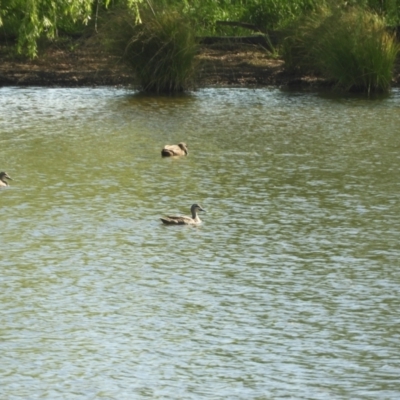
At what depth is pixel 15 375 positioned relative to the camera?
32.2 ft

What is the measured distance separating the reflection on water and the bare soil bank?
232 inches

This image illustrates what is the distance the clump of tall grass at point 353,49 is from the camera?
1070 inches

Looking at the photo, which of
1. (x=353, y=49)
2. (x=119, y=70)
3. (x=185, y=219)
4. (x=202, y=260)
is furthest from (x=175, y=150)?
(x=119, y=70)

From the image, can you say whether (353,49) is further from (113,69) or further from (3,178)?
(3,178)

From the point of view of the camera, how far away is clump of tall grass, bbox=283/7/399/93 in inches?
1070

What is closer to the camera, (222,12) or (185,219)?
(185,219)

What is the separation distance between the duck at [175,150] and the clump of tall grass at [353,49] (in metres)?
8.46

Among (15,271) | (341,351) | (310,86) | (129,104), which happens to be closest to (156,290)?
(15,271)

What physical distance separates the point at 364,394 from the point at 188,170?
32.5 feet

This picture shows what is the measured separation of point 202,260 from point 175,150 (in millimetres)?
6295

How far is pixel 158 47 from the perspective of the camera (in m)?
27.4

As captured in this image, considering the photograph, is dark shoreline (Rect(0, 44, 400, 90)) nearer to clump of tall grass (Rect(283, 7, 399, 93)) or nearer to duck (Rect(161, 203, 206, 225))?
clump of tall grass (Rect(283, 7, 399, 93))

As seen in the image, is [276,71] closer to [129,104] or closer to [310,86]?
[310,86]

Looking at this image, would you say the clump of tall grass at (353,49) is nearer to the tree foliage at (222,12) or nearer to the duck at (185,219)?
the tree foliage at (222,12)
